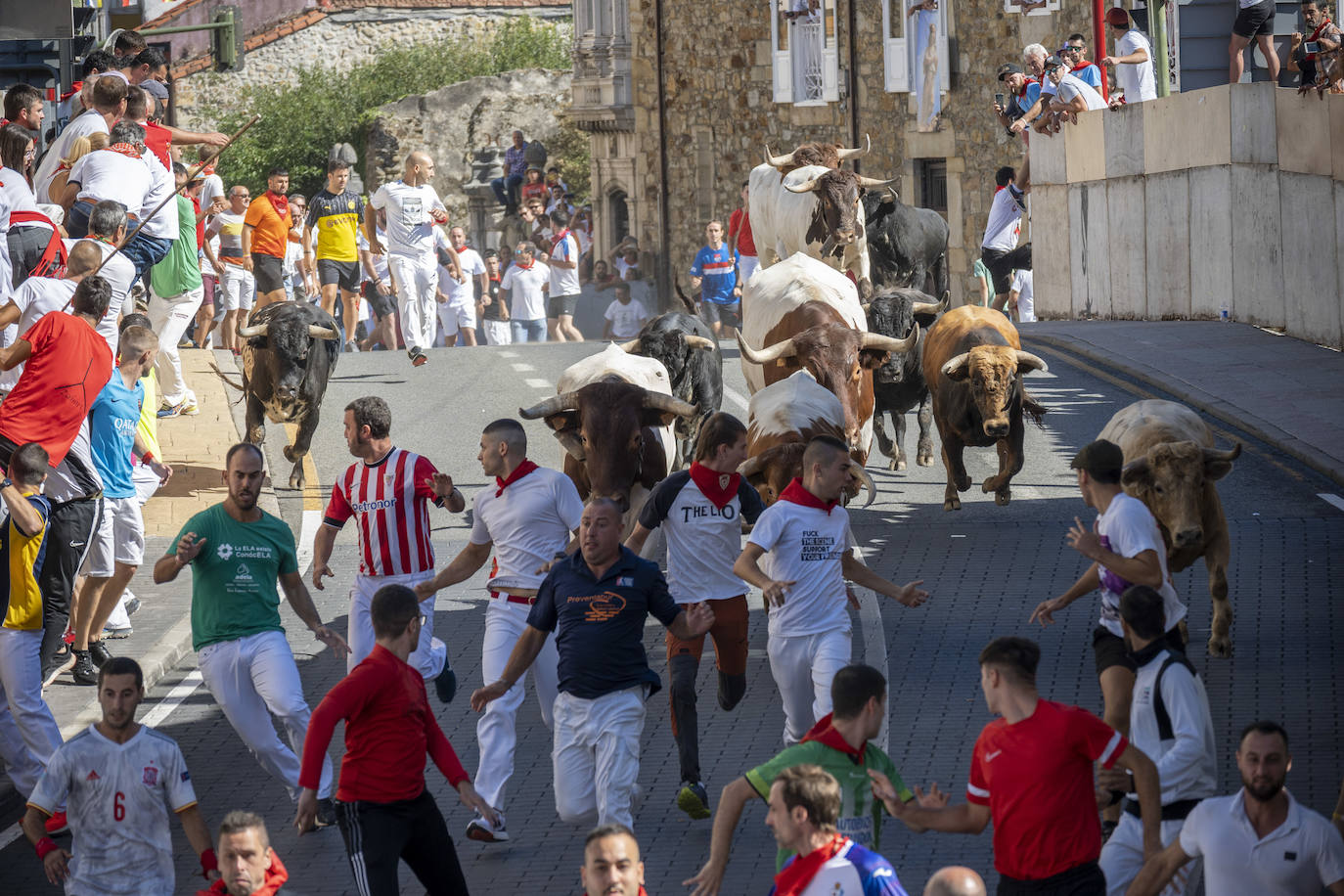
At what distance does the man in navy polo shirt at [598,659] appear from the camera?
27.6 ft

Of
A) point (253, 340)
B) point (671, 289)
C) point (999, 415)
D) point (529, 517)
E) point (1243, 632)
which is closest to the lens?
point (529, 517)

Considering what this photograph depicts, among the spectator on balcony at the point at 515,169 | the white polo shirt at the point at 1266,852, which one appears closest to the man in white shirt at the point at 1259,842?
the white polo shirt at the point at 1266,852

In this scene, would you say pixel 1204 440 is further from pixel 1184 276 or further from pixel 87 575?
pixel 1184 276

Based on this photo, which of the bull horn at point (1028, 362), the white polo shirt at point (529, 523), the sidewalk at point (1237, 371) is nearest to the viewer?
the white polo shirt at point (529, 523)

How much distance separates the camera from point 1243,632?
11.7m

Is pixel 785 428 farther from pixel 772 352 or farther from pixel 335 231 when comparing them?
pixel 335 231

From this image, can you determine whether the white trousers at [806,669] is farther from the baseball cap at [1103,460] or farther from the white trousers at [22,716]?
the white trousers at [22,716]

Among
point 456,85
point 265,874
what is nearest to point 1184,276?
point 265,874

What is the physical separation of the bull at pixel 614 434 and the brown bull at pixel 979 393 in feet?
8.80

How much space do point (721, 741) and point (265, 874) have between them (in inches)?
159

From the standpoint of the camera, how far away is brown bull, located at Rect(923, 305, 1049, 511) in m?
14.3

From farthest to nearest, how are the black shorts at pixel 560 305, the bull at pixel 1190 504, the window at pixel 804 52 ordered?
1. the window at pixel 804 52
2. the black shorts at pixel 560 305
3. the bull at pixel 1190 504

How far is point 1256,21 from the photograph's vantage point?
21.8 meters

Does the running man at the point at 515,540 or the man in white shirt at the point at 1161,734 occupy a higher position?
the running man at the point at 515,540
